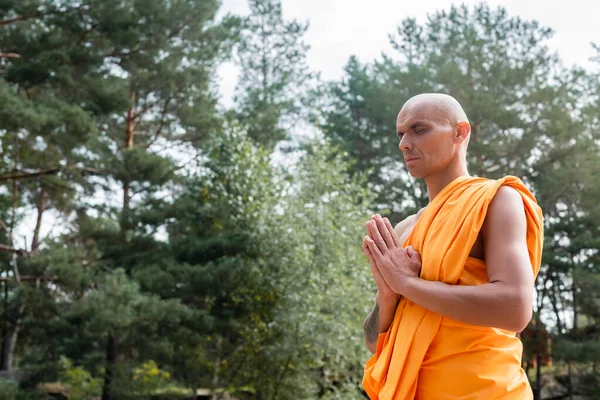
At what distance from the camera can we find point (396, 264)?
5.50 ft

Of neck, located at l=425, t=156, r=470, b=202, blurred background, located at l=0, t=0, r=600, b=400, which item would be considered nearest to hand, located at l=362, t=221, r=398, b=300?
neck, located at l=425, t=156, r=470, b=202

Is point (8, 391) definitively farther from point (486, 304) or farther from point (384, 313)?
point (486, 304)

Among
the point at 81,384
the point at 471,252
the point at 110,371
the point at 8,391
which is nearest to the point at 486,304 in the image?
the point at 471,252

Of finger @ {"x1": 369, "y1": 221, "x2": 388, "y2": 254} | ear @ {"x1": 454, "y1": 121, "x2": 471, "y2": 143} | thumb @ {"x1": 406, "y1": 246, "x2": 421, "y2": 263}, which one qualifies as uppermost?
ear @ {"x1": 454, "y1": 121, "x2": 471, "y2": 143}

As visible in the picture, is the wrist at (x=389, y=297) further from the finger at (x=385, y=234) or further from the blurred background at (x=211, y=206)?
the blurred background at (x=211, y=206)

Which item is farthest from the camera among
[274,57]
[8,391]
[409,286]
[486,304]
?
[274,57]

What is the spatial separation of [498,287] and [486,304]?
46 mm

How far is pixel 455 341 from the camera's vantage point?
5.17 ft

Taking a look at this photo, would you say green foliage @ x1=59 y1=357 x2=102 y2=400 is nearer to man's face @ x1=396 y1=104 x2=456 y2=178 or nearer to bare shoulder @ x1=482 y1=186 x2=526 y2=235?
man's face @ x1=396 y1=104 x2=456 y2=178

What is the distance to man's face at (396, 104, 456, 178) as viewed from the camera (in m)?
1.77

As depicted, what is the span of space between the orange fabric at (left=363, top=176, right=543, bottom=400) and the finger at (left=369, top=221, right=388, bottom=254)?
0.10 metres

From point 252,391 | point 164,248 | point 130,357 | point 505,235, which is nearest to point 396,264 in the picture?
point 505,235

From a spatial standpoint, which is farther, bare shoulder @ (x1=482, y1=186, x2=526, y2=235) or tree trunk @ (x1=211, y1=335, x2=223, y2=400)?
tree trunk @ (x1=211, y1=335, x2=223, y2=400)

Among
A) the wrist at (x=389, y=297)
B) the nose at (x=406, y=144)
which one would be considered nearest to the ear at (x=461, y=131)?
the nose at (x=406, y=144)
